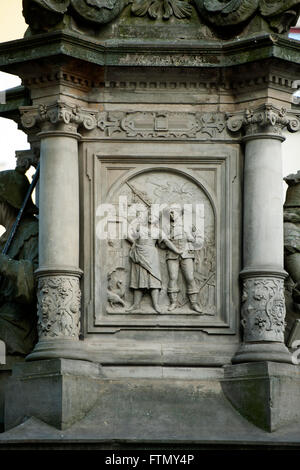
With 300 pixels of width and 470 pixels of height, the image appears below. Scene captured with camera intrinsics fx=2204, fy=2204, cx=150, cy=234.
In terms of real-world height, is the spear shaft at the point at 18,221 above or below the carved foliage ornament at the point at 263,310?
above

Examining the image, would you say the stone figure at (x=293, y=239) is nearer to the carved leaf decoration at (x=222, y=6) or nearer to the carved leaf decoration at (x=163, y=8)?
the carved leaf decoration at (x=222, y=6)

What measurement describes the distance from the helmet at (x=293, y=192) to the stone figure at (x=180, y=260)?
4.36 feet

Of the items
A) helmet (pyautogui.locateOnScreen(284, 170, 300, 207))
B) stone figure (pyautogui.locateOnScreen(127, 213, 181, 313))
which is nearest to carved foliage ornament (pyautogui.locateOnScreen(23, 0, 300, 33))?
helmet (pyautogui.locateOnScreen(284, 170, 300, 207))

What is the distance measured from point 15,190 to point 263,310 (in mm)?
3193

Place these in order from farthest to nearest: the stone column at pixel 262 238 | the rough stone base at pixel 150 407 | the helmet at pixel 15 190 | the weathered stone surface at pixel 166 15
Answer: the helmet at pixel 15 190
the weathered stone surface at pixel 166 15
the stone column at pixel 262 238
the rough stone base at pixel 150 407

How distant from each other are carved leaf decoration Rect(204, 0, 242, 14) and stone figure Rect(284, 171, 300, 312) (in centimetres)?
196

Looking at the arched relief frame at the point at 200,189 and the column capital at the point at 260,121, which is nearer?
the arched relief frame at the point at 200,189

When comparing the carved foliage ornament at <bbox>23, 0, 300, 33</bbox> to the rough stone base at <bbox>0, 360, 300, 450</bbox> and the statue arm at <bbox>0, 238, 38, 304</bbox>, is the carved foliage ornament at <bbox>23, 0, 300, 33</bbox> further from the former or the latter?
the rough stone base at <bbox>0, 360, 300, 450</bbox>

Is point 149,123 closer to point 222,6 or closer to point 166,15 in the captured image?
point 166,15

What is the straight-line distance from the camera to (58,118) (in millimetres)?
22609

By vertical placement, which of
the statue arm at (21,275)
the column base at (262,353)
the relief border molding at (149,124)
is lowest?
the column base at (262,353)

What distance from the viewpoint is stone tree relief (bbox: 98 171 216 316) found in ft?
74.3

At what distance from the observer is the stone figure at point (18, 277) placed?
→ 22.9m

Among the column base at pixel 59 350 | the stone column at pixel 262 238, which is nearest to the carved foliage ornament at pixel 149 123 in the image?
the stone column at pixel 262 238
